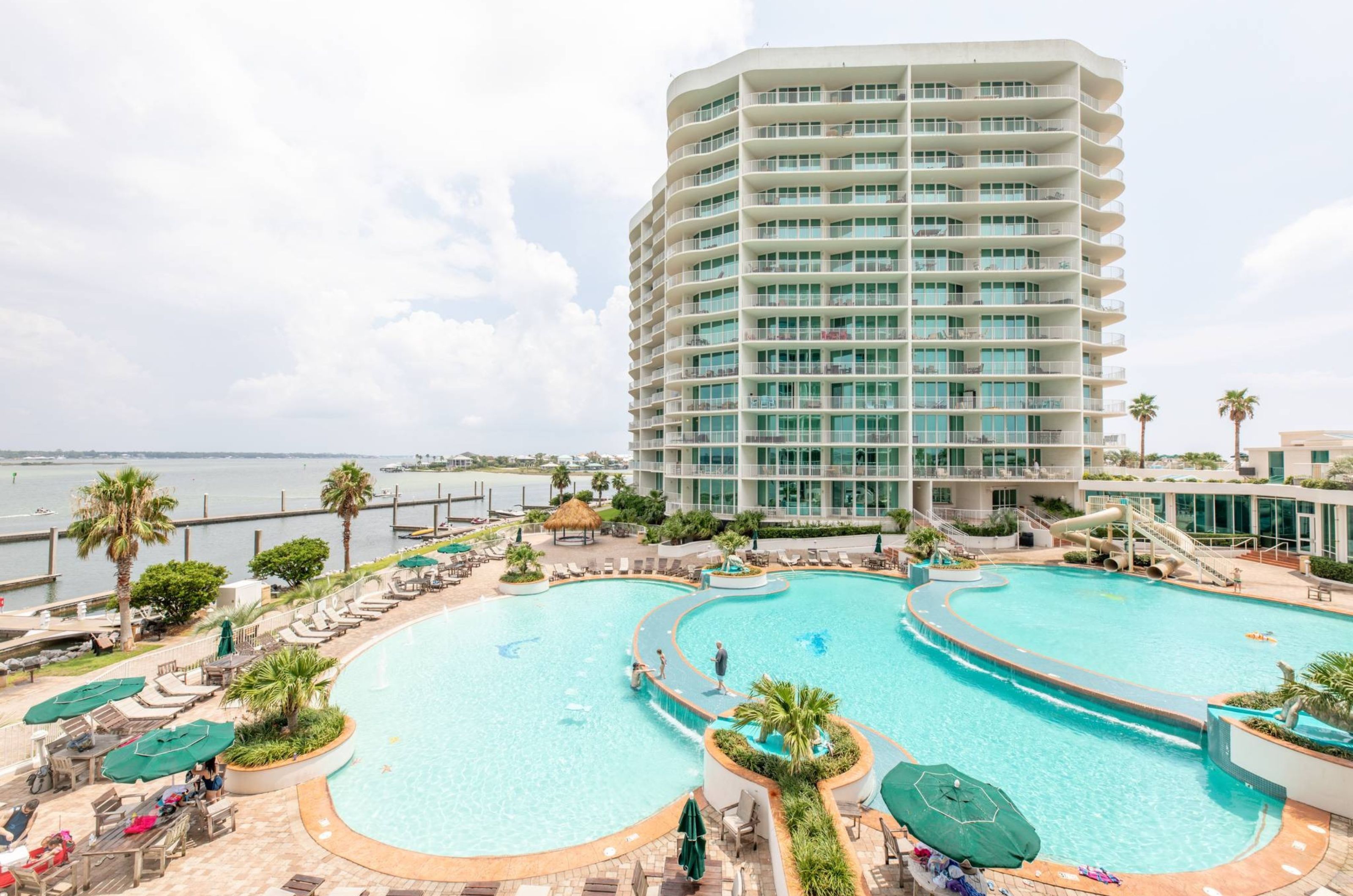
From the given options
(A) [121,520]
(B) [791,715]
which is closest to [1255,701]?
(B) [791,715]

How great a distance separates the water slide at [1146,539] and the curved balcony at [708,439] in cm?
1912

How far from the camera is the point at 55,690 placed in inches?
523

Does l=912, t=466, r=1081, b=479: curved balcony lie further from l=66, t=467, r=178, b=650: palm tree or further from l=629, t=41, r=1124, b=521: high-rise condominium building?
l=66, t=467, r=178, b=650: palm tree

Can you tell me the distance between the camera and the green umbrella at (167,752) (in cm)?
780

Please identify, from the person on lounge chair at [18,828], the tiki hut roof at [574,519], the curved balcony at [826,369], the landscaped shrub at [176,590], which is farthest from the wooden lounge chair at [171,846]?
the curved balcony at [826,369]

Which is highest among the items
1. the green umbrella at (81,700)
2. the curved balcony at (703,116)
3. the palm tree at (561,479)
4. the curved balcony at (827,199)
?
the curved balcony at (703,116)

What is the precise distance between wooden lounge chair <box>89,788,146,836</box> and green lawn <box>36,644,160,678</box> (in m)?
6.78

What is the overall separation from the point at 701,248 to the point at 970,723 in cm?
3259

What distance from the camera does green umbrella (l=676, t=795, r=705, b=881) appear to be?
6695 mm

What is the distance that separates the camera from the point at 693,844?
6773mm


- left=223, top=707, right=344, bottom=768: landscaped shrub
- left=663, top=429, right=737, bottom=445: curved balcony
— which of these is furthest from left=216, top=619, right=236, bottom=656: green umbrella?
left=663, top=429, right=737, bottom=445: curved balcony

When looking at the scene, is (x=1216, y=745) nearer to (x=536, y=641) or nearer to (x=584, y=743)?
(x=584, y=743)

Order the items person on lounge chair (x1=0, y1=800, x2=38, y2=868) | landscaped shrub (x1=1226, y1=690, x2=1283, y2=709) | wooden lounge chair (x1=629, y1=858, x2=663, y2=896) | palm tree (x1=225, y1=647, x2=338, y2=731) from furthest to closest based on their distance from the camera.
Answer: landscaped shrub (x1=1226, y1=690, x2=1283, y2=709)
palm tree (x1=225, y1=647, x2=338, y2=731)
person on lounge chair (x1=0, y1=800, x2=38, y2=868)
wooden lounge chair (x1=629, y1=858, x2=663, y2=896)

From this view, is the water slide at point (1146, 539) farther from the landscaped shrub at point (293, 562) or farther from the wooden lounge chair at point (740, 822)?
the landscaped shrub at point (293, 562)
